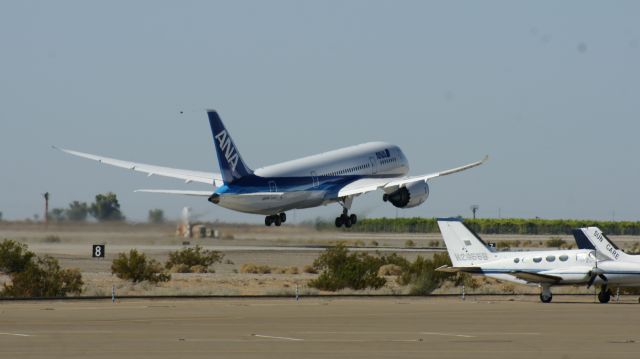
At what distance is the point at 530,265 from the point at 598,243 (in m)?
2.67

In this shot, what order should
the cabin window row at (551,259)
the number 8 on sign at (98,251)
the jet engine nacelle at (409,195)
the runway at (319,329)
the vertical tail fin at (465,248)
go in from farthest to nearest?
the jet engine nacelle at (409,195) → the number 8 on sign at (98,251) → the vertical tail fin at (465,248) → the cabin window row at (551,259) → the runway at (319,329)

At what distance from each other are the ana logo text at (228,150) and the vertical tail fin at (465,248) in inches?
1126

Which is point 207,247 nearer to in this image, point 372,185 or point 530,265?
point 372,185

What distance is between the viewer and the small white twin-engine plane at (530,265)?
1773 inches

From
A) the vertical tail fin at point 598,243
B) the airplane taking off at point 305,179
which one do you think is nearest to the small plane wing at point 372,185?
the airplane taking off at point 305,179

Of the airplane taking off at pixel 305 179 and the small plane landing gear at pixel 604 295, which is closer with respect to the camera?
the small plane landing gear at pixel 604 295

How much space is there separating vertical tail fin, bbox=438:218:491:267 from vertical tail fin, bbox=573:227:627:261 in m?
3.37

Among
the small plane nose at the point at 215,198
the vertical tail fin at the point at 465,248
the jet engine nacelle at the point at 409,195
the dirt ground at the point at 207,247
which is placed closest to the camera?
the vertical tail fin at the point at 465,248

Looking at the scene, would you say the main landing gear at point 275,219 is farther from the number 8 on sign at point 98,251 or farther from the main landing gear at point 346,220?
the number 8 on sign at point 98,251

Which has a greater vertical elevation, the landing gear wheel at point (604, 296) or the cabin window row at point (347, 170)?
the cabin window row at point (347, 170)

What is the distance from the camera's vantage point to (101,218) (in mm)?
72812

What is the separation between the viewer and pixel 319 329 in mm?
32938

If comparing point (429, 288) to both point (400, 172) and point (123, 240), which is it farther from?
point (400, 172)

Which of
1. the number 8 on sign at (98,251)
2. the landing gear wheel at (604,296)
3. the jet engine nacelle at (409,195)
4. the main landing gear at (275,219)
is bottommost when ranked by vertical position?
the landing gear wheel at (604,296)
